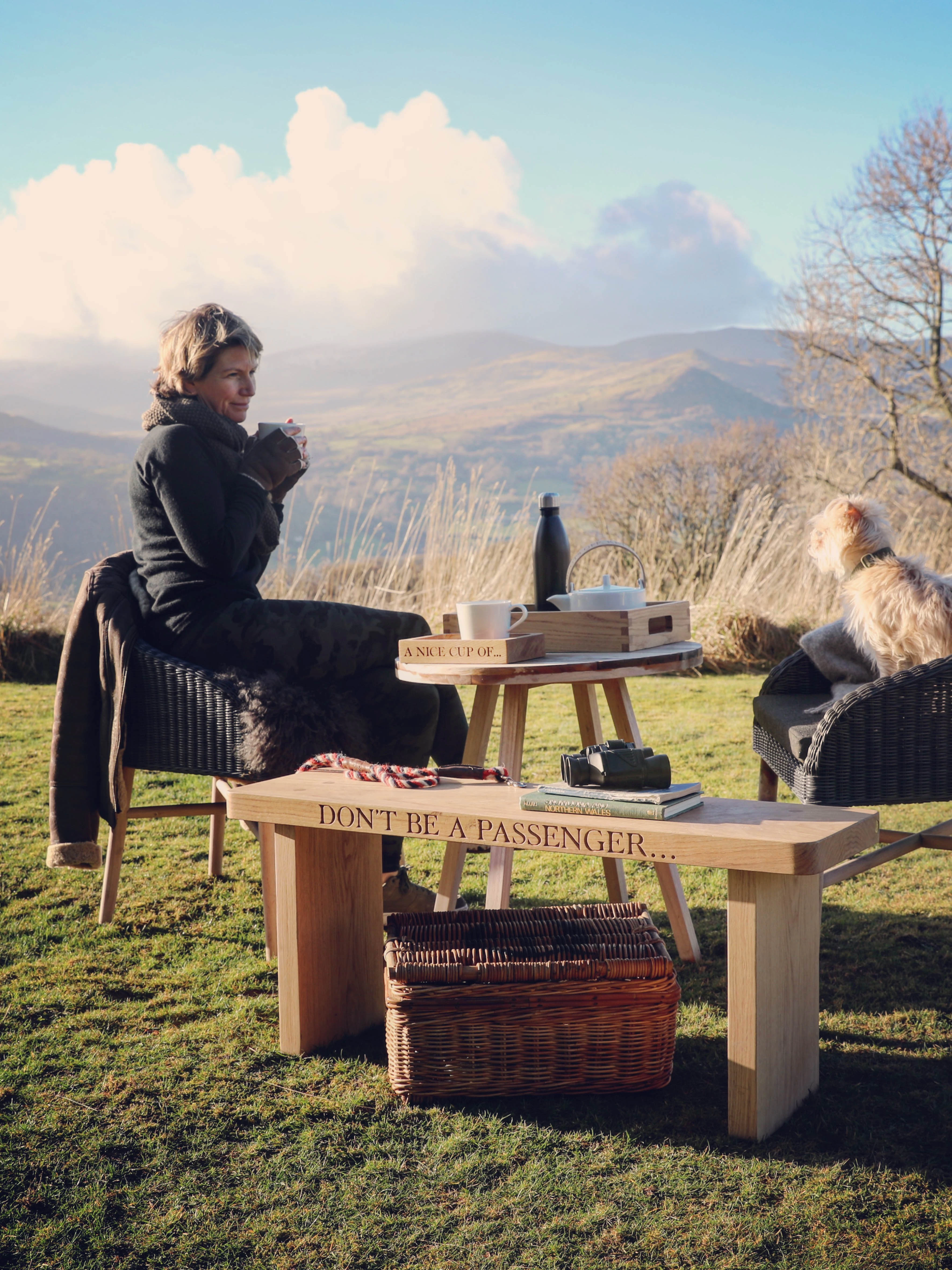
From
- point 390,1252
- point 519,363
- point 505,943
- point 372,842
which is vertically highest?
point 519,363

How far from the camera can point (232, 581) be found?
8.55 feet

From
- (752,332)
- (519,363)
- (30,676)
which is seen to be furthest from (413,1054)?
(752,332)

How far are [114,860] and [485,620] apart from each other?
3.88 ft

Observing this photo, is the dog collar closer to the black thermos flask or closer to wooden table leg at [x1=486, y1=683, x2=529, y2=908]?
the black thermos flask

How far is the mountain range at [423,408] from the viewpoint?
2559cm

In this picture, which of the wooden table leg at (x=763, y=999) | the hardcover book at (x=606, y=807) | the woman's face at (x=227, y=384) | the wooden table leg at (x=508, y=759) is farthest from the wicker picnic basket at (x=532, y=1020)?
the woman's face at (x=227, y=384)

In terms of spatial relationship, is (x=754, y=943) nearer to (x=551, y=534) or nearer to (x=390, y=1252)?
(x=390, y=1252)

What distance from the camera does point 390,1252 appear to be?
134 cm

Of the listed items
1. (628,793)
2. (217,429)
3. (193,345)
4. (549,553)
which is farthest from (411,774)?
(193,345)

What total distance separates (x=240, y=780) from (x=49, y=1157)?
1044 millimetres

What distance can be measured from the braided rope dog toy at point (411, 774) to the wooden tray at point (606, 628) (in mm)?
367

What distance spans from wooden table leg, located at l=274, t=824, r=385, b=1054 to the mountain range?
728 inches

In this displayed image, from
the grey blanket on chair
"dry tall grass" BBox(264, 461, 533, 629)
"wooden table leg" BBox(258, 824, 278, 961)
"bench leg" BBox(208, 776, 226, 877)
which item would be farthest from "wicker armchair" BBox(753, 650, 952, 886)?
"dry tall grass" BBox(264, 461, 533, 629)

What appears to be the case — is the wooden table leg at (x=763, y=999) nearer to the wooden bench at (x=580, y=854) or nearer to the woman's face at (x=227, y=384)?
the wooden bench at (x=580, y=854)
